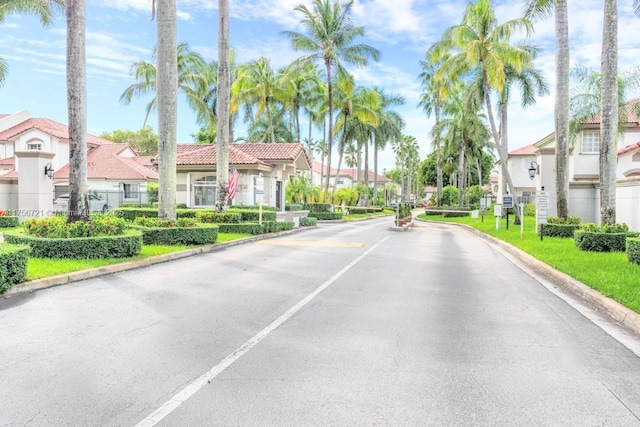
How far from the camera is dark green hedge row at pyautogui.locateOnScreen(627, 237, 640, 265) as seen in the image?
1045 centimetres

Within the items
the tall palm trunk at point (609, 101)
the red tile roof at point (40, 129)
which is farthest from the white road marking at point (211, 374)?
the red tile roof at point (40, 129)

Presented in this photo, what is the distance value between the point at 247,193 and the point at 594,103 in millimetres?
18702

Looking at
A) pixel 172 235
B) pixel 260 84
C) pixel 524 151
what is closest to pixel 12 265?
pixel 172 235

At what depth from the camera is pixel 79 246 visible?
36.1 feet

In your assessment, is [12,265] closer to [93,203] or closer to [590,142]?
[93,203]

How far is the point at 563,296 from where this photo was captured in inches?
332

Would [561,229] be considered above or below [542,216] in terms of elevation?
below

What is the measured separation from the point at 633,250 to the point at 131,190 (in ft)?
128

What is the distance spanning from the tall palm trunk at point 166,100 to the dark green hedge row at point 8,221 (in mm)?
9079

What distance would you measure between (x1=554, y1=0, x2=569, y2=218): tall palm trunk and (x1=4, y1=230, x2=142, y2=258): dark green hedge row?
585 inches

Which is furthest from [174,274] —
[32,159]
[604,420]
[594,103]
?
[594,103]

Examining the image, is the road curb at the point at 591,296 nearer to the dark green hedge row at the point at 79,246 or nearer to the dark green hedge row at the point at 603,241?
the dark green hedge row at the point at 603,241

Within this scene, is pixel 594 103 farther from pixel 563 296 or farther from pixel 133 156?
pixel 133 156

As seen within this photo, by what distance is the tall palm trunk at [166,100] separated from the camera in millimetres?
15805
